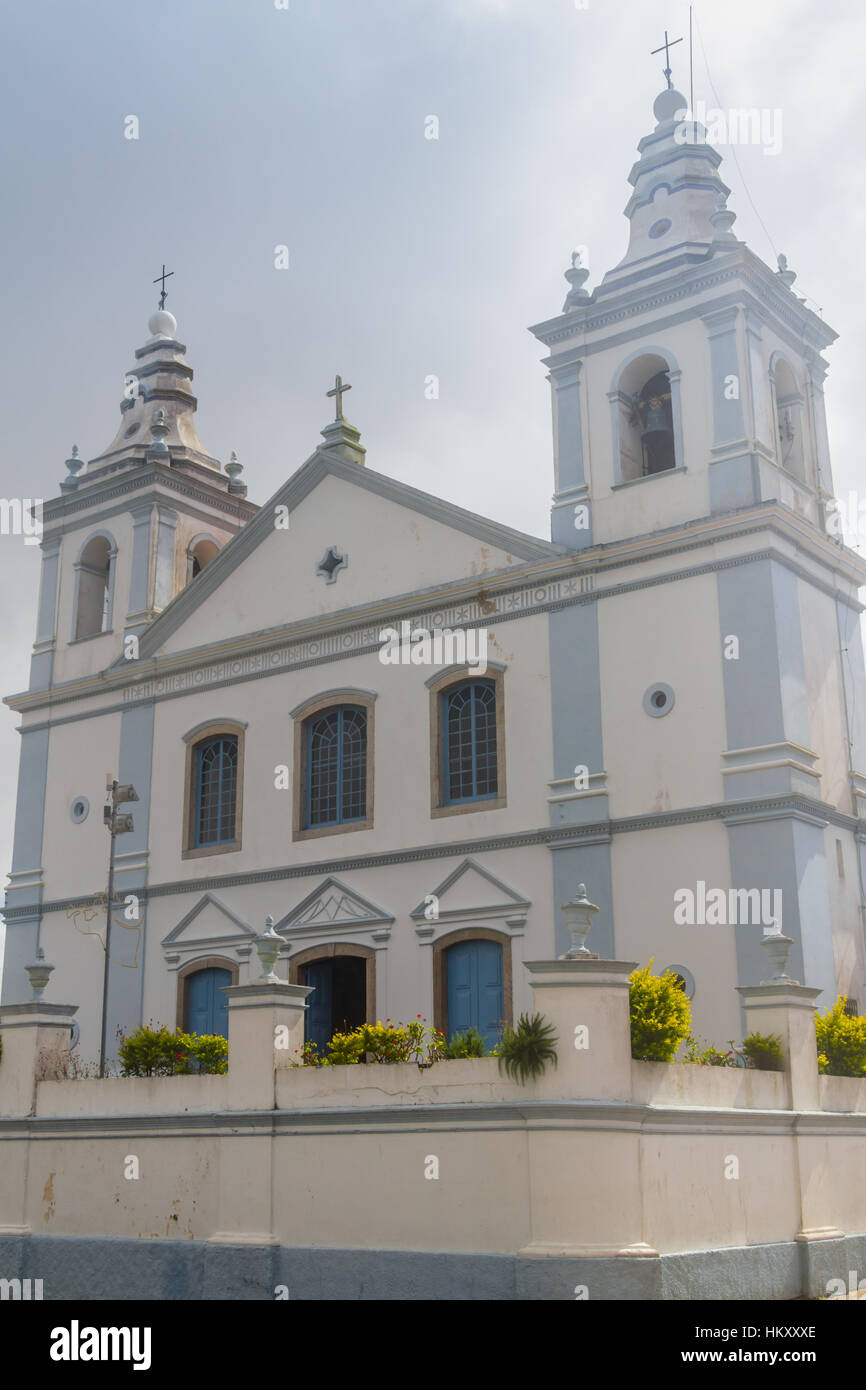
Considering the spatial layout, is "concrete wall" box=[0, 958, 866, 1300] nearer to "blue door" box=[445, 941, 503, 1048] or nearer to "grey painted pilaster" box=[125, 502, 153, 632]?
"blue door" box=[445, 941, 503, 1048]

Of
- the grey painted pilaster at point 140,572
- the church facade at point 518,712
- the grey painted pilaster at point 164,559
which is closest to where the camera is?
the church facade at point 518,712

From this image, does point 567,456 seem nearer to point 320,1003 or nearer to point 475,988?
point 475,988

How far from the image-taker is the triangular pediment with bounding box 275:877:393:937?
19812 mm

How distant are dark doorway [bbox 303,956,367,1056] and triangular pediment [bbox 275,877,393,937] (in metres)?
0.47

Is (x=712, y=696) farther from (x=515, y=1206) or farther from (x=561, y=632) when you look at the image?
(x=515, y=1206)

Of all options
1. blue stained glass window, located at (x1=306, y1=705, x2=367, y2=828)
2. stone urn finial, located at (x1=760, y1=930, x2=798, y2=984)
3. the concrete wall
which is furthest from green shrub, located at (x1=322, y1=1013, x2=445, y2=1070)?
blue stained glass window, located at (x1=306, y1=705, x2=367, y2=828)

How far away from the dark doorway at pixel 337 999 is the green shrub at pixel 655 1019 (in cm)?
775

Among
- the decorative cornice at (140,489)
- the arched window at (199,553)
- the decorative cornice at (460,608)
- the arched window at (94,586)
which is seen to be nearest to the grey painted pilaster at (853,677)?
the decorative cornice at (460,608)

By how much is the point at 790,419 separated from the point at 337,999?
997 cm

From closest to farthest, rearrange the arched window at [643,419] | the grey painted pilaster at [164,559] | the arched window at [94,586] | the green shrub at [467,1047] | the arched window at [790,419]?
1. the green shrub at [467,1047]
2. the arched window at [643,419]
3. the arched window at [790,419]
4. the grey painted pilaster at [164,559]
5. the arched window at [94,586]

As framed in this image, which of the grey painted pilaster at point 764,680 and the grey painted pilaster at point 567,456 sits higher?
the grey painted pilaster at point 567,456

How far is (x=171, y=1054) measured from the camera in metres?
14.7

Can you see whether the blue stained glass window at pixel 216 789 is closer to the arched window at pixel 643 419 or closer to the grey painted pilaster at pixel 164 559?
the grey painted pilaster at pixel 164 559

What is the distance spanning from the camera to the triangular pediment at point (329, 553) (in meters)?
20.5
